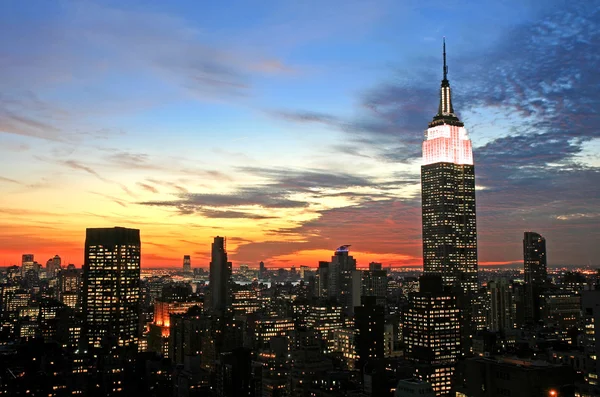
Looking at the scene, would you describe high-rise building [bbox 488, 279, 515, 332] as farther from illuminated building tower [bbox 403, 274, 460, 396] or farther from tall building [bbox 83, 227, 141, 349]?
tall building [bbox 83, 227, 141, 349]

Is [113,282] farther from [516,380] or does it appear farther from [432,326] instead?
[516,380]

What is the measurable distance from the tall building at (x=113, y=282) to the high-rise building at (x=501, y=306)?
90.9 meters

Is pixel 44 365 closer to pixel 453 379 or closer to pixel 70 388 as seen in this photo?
pixel 70 388

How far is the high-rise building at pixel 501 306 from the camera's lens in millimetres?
158000

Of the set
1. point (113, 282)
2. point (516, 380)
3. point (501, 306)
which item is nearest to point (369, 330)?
point (501, 306)

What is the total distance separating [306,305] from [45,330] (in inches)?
2607

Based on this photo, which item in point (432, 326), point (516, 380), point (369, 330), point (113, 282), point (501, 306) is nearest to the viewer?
point (516, 380)

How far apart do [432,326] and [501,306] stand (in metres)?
55.1

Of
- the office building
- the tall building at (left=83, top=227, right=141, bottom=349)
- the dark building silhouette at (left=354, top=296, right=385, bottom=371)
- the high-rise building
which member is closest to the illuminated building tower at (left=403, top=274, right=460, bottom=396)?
the dark building silhouette at (left=354, top=296, right=385, bottom=371)

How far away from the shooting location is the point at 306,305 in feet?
543

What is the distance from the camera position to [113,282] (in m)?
149

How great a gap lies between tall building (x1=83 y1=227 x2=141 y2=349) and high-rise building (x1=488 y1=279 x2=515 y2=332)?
3577 inches

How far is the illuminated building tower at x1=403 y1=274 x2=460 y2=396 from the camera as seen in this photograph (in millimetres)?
110562

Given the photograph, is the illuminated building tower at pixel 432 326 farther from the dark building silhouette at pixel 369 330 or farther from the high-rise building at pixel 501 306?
the high-rise building at pixel 501 306
